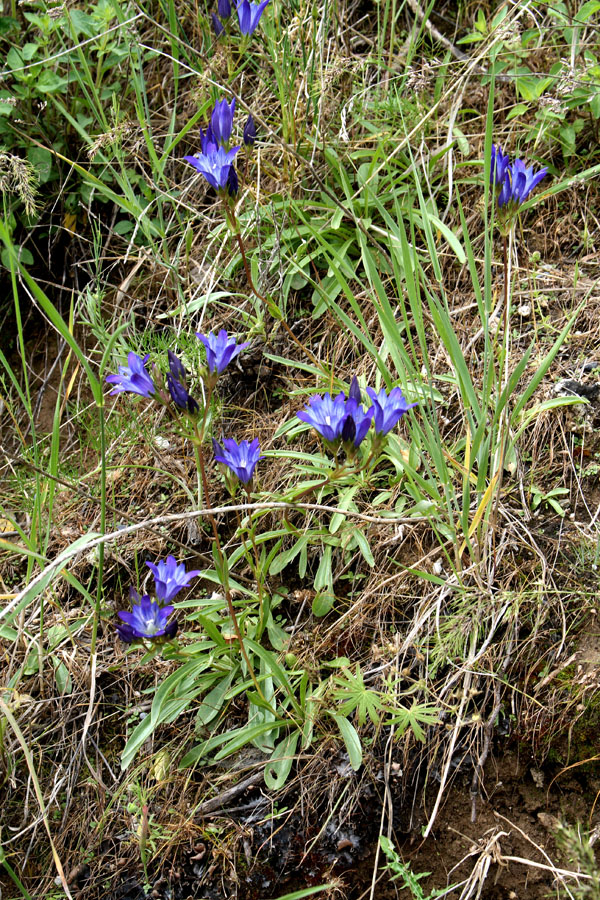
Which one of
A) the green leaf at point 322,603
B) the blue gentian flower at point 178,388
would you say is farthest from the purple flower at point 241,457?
the green leaf at point 322,603

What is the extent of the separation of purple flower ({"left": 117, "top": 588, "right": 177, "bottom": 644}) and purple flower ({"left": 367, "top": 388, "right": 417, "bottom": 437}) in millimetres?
615

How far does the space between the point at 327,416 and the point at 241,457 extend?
23 centimetres

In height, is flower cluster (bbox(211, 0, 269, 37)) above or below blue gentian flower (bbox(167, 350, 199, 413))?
above

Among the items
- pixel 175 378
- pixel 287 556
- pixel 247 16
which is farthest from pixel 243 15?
pixel 287 556

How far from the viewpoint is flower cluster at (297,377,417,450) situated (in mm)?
1597

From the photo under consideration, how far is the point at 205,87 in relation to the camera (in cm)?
263

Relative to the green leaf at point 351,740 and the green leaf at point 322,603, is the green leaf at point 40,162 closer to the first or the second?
the green leaf at point 322,603

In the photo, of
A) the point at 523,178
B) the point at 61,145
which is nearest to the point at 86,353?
the point at 61,145

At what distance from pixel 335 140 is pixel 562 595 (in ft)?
5.63

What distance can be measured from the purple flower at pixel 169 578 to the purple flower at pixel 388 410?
54cm

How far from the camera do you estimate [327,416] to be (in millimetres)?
1721

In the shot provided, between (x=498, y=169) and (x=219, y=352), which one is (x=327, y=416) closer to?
(x=219, y=352)

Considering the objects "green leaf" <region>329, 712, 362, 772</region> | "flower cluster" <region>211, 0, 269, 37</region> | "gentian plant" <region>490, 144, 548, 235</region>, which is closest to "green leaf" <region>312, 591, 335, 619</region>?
"green leaf" <region>329, 712, 362, 772</region>

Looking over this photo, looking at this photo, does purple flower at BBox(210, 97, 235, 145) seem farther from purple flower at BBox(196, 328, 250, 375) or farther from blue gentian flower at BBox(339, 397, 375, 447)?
blue gentian flower at BBox(339, 397, 375, 447)
